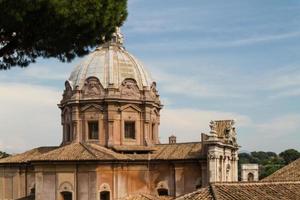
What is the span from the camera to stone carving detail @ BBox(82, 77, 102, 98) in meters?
40.0

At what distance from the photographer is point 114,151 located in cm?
3838

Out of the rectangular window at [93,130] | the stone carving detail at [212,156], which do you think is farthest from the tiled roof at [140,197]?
the rectangular window at [93,130]

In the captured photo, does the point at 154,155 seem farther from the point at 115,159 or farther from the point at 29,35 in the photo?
the point at 29,35

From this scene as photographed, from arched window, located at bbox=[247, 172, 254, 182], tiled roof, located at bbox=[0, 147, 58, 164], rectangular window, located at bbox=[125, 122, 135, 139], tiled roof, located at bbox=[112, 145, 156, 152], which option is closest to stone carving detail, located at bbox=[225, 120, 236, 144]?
tiled roof, located at bbox=[112, 145, 156, 152]

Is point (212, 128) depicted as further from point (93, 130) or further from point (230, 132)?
point (93, 130)

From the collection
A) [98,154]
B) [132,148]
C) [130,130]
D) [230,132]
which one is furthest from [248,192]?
[130,130]

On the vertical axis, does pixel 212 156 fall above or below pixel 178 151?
below

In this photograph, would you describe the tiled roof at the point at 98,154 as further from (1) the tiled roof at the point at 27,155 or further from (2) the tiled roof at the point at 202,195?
(2) the tiled roof at the point at 202,195

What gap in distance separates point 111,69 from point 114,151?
5589 millimetres

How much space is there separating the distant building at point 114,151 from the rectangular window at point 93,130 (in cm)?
3

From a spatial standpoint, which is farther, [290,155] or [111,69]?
[290,155]

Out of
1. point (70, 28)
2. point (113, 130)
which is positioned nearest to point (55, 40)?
point (70, 28)

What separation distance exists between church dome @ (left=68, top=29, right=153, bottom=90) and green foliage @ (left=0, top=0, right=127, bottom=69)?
24.0m

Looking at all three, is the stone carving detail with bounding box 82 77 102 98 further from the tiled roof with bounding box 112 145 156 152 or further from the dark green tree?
the dark green tree
